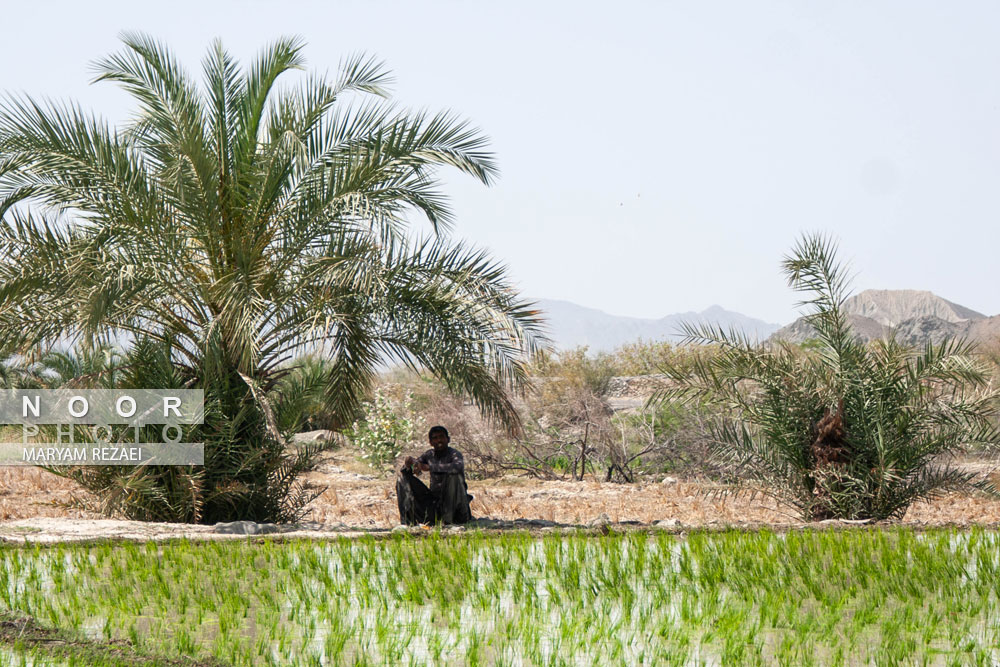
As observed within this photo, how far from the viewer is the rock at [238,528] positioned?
1032 cm

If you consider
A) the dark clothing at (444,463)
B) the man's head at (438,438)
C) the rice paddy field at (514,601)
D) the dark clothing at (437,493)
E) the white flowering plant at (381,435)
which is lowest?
the rice paddy field at (514,601)

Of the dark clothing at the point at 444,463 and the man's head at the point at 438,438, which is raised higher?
the man's head at the point at 438,438

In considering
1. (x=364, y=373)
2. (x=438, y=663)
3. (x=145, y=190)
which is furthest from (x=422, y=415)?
(x=438, y=663)

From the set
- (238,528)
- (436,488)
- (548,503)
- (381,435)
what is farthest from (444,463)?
(381,435)

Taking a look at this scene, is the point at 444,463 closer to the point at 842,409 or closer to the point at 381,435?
the point at 842,409

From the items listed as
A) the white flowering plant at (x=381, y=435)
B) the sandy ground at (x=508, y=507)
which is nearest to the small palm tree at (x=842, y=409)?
the sandy ground at (x=508, y=507)

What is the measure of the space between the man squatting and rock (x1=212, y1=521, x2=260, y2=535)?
1445 mm

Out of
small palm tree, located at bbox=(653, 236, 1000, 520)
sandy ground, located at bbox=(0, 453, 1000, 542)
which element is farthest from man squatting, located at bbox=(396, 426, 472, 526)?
small palm tree, located at bbox=(653, 236, 1000, 520)

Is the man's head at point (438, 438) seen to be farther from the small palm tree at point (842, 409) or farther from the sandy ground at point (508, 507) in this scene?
the small palm tree at point (842, 409)

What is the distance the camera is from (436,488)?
10922 millimetres

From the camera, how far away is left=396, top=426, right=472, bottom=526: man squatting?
10625mm

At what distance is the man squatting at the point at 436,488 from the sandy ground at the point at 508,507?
0.45 m

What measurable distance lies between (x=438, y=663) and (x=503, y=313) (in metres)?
5.96

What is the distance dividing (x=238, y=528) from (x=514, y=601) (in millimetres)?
4614
